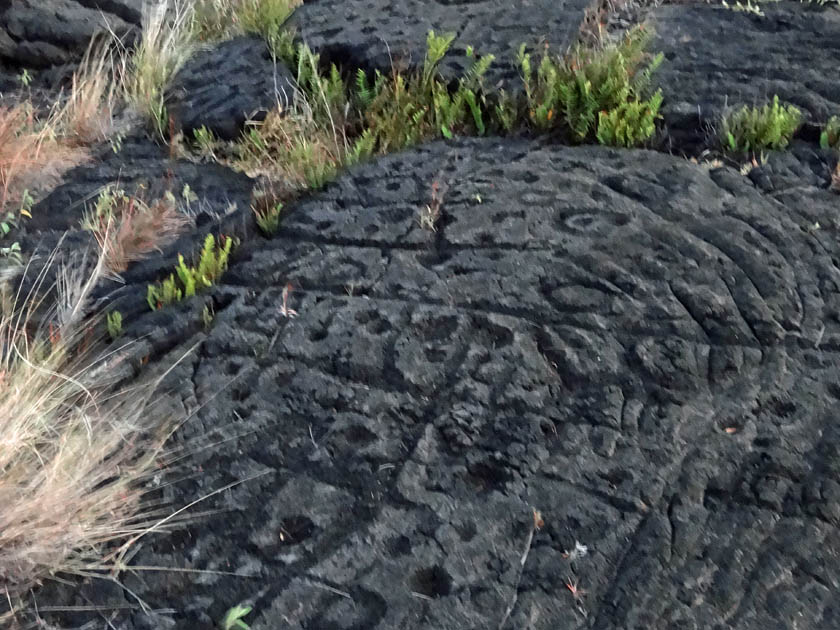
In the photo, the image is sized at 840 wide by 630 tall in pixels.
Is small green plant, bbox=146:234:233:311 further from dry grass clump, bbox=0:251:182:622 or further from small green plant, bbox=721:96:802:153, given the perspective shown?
small green plant, bbox=721:96:802:153

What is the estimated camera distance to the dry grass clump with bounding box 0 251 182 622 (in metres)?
2.01

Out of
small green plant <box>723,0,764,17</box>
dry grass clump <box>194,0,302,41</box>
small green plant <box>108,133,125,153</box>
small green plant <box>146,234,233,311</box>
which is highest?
dry grass clump <box>194,0,302,41</box>

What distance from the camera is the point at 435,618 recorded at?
1953 millimetres

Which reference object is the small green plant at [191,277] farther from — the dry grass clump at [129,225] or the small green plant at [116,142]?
the small green plant at [116,142]

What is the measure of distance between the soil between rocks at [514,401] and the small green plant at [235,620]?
0.03 m

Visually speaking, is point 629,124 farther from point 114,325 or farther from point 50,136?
point 50,136

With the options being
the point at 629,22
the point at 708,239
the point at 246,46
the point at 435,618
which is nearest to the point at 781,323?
the point at 708,239

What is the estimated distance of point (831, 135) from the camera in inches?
135

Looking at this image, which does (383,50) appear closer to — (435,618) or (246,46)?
(246,46)

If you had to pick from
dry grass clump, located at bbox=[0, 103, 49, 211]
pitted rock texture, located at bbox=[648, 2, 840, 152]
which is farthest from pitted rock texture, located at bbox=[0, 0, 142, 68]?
pitted rock texture, located at bbox=[648, 2, 840, 152]

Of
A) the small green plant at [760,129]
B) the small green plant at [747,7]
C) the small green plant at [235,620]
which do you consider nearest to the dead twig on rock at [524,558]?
the small green plant at [235,620]

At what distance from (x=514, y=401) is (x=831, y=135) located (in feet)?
7.02

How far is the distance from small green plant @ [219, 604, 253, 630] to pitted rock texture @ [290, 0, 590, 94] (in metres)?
2.98

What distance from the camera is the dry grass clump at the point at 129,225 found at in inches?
123
